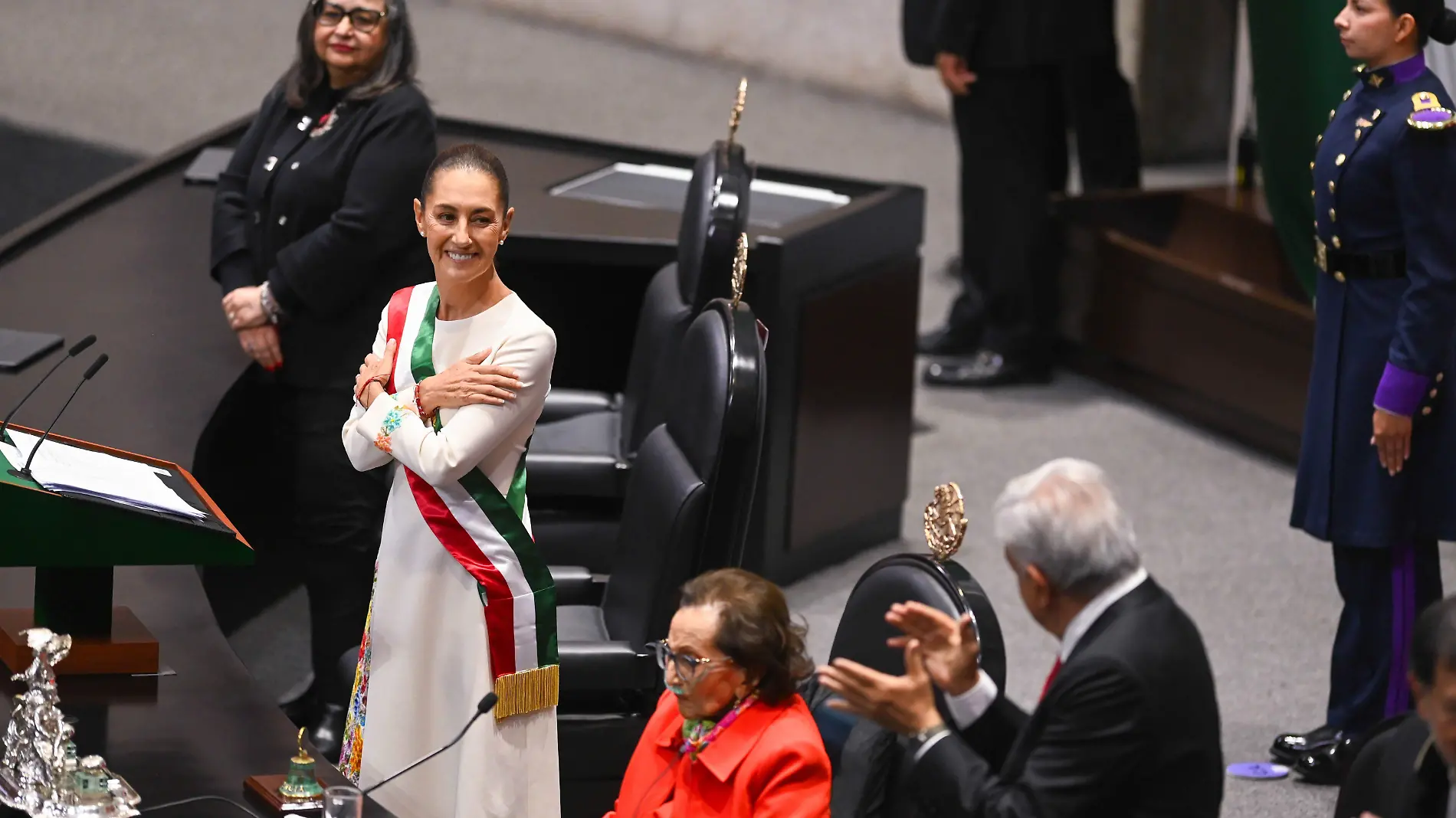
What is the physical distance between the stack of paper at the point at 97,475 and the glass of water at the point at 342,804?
0.48 meters

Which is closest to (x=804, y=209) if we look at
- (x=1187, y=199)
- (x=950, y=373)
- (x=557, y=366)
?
(x=557, y=366)

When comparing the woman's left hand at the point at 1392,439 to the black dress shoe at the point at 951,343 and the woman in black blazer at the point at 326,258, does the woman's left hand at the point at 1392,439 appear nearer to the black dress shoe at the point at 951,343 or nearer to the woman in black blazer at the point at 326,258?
the woman in black blazer at the point at 326,258

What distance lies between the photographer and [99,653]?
2.54 metres

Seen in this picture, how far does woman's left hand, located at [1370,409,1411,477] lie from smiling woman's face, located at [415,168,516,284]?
1.63m

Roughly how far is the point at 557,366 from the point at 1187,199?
239cm

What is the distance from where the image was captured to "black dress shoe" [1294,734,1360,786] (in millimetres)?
3594

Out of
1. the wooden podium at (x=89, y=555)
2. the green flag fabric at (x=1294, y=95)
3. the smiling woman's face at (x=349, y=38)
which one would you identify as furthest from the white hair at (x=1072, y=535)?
the green flag fabric at (x=1294, y=95)

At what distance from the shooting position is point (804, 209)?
4676 mm

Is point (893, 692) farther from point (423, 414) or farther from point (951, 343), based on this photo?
point (951, 343)

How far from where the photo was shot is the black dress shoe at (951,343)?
244 inches

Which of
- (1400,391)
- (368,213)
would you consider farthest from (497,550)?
(1400,391)

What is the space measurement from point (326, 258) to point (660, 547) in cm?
87

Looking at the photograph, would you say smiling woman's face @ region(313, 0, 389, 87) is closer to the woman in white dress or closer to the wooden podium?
the woman in white dress

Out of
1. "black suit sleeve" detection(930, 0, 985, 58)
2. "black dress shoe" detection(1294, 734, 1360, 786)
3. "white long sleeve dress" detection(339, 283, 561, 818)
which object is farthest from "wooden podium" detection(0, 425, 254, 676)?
"black suit sleeve" detection(930, 0, 985, 58)
